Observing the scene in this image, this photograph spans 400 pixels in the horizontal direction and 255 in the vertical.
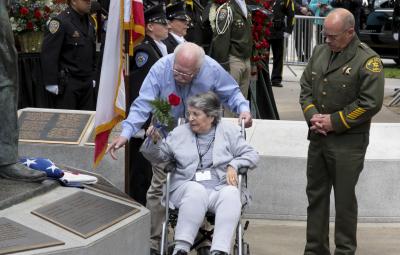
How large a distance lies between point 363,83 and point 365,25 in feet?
48.9

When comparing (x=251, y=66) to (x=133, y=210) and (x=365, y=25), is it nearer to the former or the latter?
(x=133, y=210)

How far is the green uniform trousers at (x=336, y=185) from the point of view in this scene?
7336 millimetres

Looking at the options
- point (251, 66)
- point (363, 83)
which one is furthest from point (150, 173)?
point (251, 66)

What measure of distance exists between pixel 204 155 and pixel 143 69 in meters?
1.69

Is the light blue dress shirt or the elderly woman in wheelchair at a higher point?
the light blue dress shirt

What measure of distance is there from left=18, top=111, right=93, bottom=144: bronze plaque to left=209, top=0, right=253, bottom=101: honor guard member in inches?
96.9

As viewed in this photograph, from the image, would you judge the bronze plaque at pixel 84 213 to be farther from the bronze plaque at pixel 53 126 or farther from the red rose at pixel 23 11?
the red rose at pixel 23 11

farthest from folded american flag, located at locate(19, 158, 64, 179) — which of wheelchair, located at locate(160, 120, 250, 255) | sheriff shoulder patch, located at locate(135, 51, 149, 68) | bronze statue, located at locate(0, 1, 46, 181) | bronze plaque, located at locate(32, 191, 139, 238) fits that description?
sheriff shoulder patch, located at locate(135, 51, 149, 68)

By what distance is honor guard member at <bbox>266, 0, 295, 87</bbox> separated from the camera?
1670 cm

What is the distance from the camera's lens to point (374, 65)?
7152 mm

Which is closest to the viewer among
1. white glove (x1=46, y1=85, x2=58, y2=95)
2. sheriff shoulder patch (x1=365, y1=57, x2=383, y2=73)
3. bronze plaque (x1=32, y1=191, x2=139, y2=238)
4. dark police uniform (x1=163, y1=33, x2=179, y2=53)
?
bronze plaque (x1=32, y1=191, x2=139, y2=238)

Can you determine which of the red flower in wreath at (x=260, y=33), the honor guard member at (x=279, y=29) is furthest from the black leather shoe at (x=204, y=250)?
the honor guard member at (x=279, y=29)

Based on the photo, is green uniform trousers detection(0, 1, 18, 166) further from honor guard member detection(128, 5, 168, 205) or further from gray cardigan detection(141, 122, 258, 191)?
honor guard member detection(128, 5, 168, 205)

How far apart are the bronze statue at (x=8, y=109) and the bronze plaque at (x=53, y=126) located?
2.80 metres
